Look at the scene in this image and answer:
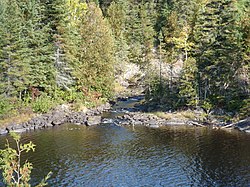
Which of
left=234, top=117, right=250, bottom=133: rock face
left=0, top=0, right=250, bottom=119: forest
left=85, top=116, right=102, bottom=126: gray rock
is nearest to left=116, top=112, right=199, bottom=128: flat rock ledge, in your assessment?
left=85, top=116, right=102, bottom=126: gray rock

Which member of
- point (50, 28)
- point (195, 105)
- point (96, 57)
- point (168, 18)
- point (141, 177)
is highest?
point (168, 18)

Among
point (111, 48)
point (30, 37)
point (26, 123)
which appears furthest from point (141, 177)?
point (111, 48)

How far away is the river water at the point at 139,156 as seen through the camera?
31250mm

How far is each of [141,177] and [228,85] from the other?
28.3m

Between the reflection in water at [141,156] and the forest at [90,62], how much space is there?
344 inches

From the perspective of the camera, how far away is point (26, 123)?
51.5m

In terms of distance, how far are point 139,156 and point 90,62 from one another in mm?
32108

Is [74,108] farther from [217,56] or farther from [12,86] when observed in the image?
[217,56]

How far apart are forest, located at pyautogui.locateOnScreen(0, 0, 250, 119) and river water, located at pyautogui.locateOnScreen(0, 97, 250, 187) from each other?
27.6 feet

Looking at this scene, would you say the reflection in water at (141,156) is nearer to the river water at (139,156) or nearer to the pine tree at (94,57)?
the river water at (139,156)

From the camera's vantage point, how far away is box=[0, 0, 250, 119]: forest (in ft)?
172

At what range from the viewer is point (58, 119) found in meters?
54.9

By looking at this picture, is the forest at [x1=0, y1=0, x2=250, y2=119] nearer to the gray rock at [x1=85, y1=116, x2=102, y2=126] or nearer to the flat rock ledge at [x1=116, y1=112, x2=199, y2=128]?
the flat rock ledge at [x1=116, y1=112, x2=199, y2=128]

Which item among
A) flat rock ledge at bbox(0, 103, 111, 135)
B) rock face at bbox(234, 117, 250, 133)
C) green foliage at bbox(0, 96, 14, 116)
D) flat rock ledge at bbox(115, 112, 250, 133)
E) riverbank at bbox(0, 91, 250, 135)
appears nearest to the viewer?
rock face at bbox(234, 117, 250, 133)
